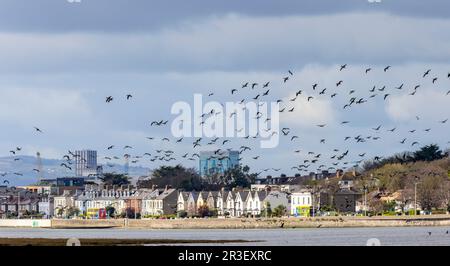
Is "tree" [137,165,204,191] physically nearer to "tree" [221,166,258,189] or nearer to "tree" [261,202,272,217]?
"tree" [221,166,258,189]

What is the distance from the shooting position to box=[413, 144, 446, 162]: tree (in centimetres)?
16550

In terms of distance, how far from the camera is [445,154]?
170625mm

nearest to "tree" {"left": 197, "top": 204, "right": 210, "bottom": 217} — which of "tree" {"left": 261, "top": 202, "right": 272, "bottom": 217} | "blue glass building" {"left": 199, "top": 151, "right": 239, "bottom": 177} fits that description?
"tree" {"left": 261, "top": 202, "right": 272, "bottom": 217}

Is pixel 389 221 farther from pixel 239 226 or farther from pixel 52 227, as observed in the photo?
pixel 52 227

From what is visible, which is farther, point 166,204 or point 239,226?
point 166,204

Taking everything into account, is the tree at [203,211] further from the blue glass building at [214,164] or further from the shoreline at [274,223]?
the shoreline at [274,223]

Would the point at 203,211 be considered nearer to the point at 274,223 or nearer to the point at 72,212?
the point at 274,223

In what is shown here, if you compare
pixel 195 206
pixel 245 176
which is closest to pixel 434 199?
pixel 195 206

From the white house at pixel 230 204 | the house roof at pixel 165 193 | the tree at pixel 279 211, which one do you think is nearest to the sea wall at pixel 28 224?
the white house at pixel 230 204

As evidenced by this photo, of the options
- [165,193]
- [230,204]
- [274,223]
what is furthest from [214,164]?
[274,223]

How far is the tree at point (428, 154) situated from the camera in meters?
166
